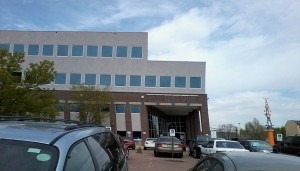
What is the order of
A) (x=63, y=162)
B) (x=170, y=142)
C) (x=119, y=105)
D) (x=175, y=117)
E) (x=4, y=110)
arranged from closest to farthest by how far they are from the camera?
1. (x=63, y=162)
2. (x=4, y=110)
3. (x=170, y=142)
4. (x=119, y=105)
5. (x=175, y=117)

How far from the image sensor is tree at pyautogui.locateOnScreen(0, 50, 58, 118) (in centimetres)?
2550

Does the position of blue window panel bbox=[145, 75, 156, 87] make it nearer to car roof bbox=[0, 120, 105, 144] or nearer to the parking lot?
the parking lot

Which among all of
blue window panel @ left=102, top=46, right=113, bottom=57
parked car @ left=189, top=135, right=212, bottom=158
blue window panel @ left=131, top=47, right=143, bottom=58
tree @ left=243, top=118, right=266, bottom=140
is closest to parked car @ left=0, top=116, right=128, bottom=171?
parked car @ left=189, top=135, right=212, bottom=158

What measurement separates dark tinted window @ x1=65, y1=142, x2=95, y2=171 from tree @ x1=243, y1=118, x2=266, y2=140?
93.1m

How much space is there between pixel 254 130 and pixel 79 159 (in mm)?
101921

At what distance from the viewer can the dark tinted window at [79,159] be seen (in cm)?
358

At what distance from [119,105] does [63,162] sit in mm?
54113

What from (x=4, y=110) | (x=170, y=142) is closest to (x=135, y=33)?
(x=170, y=142)

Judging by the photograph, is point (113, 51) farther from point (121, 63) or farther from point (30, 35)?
point (30, 35)

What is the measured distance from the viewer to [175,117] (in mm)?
74188

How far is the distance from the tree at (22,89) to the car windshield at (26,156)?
75.0 ft

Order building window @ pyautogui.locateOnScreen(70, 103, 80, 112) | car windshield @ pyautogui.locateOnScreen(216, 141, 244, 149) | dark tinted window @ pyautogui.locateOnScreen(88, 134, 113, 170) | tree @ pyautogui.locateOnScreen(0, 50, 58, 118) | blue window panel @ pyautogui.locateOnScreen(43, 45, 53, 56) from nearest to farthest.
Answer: dark tinted window @ pyautogui.locateOnScreen(88, 134, 113, 170) → car windshield @ pyautogui.locateOnScreen(216, 141, 244, 149) → tree @ pyautogui.locateOnScreen(0, 50, 58, 118) → building window @ pyautogui.locateOnScreen(70, 103, 80, 112) → blue window panel @ pyautogui.locateOnScreen(43, 45, 53, 56)

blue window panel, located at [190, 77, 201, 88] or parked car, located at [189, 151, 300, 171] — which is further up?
blue window panel, located at [190, 77, 201, 88]

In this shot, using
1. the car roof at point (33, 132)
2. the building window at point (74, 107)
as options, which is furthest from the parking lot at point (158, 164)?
the building window at point (74, 107)
